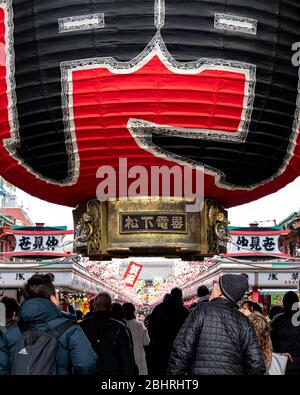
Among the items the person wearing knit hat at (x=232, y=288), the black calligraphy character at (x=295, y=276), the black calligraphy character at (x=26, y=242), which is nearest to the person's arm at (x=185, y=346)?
the person wearing knit hat at (x=232, y=288)

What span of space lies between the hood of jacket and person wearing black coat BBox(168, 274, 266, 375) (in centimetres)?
69

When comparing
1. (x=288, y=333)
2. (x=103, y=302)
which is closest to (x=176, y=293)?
(x=288, y=333)

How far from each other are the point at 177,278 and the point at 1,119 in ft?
153

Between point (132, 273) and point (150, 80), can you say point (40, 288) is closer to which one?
point (150, 80)

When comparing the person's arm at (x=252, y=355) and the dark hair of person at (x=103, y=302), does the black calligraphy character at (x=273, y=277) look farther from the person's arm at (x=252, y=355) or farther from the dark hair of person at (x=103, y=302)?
the person's arm at (x=252, y=355)

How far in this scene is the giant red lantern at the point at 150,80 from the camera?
4.03m

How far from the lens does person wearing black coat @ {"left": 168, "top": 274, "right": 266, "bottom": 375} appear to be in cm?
398

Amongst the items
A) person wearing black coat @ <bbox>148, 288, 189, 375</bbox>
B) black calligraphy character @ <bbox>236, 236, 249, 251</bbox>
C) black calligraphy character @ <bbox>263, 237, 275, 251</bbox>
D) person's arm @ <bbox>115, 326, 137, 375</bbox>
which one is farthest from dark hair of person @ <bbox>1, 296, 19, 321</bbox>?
black calligraphy character @ <bbox>263, 237, 275, 251</bbox>

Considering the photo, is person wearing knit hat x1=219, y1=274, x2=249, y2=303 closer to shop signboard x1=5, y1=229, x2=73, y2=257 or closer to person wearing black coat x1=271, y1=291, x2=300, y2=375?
person wearing black coat x1=271, y1=291, x2=300, y2=375

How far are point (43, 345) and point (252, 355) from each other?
1.12m
